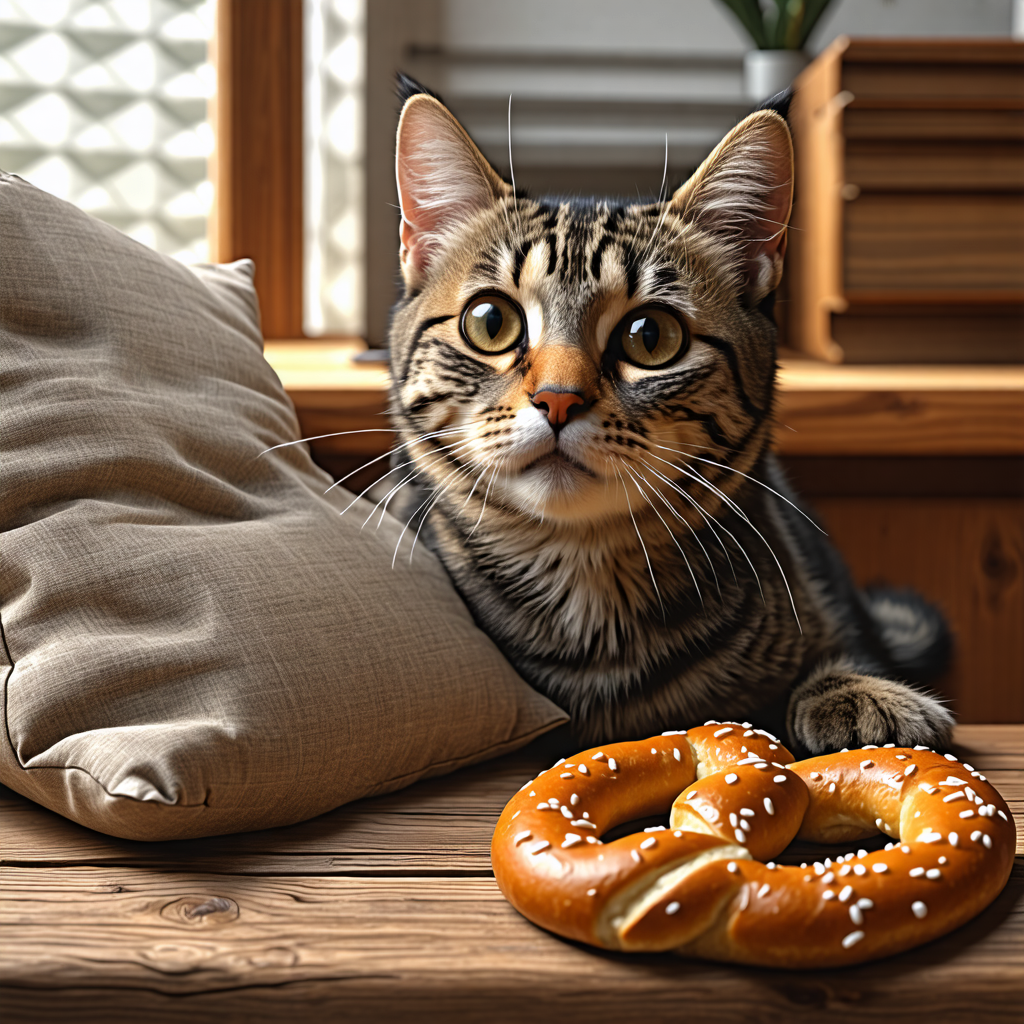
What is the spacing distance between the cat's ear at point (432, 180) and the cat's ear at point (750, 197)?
21 cm

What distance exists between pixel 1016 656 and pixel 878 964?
1270 mm

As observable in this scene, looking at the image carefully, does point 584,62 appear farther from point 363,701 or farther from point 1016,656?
point 363,701

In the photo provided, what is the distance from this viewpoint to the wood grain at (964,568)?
5.65 feet

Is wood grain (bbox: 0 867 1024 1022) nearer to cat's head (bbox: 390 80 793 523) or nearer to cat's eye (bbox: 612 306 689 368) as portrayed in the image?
cat's head (bbox: 390 80 793 523)

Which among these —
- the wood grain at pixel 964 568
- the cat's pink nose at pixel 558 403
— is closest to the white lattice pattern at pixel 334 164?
the wood grain at pixel 964 568

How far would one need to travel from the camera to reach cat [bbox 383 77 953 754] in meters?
0.94

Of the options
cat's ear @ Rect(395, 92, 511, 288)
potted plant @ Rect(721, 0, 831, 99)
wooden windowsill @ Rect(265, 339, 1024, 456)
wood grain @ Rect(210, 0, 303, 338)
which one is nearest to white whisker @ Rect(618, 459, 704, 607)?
cat's ear @ Rect(395, 92, 511, 288)

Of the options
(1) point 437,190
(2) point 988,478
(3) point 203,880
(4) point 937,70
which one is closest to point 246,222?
(1) point 437,190

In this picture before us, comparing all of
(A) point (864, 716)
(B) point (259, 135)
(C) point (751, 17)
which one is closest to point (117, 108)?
(B) point (259, 135)

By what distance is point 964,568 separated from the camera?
1.74 m

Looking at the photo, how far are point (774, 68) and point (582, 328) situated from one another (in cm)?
133

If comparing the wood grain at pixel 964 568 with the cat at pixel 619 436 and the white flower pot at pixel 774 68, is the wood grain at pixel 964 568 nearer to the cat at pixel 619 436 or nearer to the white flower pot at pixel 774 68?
the cat at pixel 619 436

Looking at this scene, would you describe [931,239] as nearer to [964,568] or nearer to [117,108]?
[964,568]

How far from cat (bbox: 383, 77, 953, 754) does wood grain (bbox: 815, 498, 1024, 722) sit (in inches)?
26.4
